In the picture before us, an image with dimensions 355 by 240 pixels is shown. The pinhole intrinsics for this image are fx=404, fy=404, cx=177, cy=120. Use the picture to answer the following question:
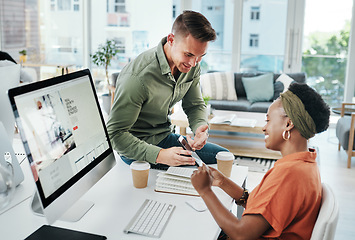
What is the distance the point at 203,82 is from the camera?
6066 millimetres

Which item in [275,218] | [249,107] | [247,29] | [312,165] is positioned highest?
[247,29]

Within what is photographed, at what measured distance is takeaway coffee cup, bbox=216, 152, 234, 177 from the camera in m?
1.82

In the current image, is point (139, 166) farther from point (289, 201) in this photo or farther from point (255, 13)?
point (255, 13)

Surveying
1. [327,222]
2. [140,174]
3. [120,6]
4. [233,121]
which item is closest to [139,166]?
[140,174]

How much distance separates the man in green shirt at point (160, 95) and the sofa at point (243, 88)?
353 centimetres

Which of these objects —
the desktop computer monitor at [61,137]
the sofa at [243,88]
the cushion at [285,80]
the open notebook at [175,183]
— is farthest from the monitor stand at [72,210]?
the cushion at [285,80]

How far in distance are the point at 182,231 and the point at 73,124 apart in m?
0.53

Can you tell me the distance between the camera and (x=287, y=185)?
1.28m

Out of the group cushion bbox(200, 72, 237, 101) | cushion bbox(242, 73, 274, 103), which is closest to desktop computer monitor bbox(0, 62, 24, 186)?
cushion bbox(200, 72, 237, 101)

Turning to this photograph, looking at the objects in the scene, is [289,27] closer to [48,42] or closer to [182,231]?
[48,42]

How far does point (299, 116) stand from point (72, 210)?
0.87 meters

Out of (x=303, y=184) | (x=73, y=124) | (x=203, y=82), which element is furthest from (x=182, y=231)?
(x=203, y=82)

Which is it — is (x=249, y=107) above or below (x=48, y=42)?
below

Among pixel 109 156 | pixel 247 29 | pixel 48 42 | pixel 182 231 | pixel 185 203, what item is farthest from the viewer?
pixel 48 42
